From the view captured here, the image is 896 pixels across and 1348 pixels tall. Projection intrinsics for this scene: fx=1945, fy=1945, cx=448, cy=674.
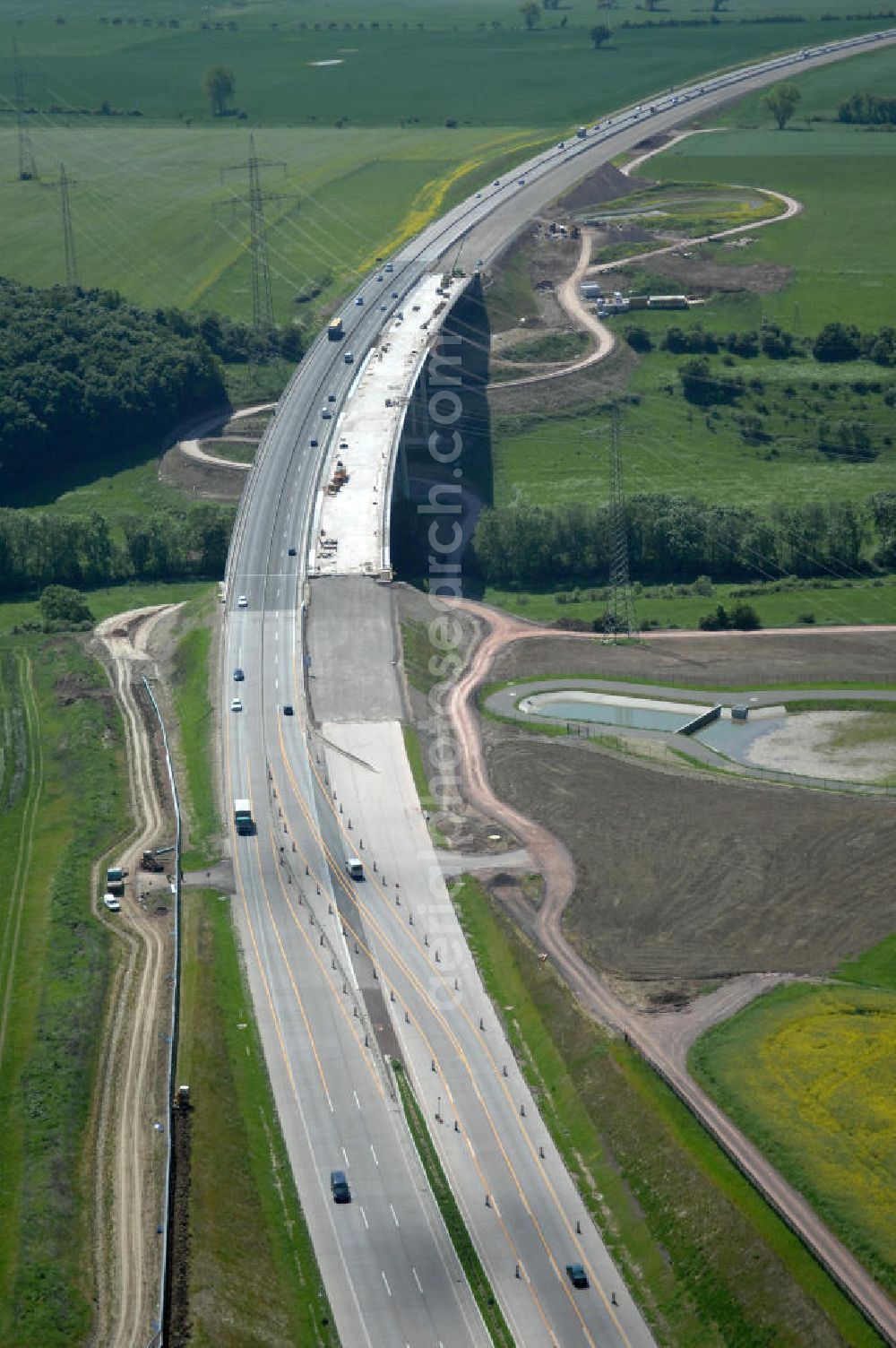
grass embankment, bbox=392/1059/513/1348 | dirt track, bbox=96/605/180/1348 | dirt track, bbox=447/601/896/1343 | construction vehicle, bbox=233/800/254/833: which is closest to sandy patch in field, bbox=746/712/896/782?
dirt track, bbox=447/601/896/1343

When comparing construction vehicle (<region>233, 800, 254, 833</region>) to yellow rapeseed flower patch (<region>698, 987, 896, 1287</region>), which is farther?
construction vehicle (<region>233, 800, 254, 833</region>)

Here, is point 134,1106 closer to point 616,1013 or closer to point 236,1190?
point 236,1190

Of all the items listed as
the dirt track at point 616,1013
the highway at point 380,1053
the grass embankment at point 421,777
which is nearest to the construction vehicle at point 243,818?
the highway at point 380,1053

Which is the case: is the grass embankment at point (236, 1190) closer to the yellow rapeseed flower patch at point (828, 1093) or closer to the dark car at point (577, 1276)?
the dark car at point (577, 1276)

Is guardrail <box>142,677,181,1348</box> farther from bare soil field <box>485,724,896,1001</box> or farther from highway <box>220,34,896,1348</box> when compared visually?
bare soil field <box>485,724,896,1001</box>

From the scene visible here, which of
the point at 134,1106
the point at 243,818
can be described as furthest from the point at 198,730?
the point at 134,1106

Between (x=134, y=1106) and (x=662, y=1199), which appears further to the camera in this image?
(x=134, y=1106)

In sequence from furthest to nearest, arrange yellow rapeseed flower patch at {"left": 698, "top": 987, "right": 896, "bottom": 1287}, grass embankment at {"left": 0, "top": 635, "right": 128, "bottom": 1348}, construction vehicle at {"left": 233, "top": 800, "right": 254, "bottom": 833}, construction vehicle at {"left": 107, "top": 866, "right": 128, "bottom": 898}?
construction vehicle at {"left": 233, "top": 800, "right": 254, "bottom": 833} < construction vehicle at {"left": 107, "top": 866, "right": 128, "bottom": 898} < yellow rapeseed flower patch at {"left": 698, "top": 987, "right": 896, "bottom": 1287} < grass embankment at {"left": 0, "top": 635, "right": 128, "bottom": 1348}
